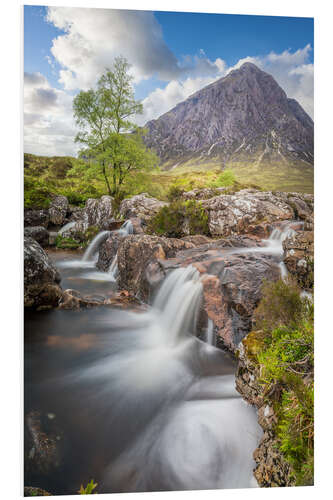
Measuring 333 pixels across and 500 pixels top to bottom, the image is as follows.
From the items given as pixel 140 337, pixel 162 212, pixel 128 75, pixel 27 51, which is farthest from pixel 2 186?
pixel 162 212

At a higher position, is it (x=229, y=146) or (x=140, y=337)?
(x=229, y=146)

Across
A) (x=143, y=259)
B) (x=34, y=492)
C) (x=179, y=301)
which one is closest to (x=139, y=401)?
(x=34, y=492)

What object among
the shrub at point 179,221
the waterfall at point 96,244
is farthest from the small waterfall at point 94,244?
the shrub at point 179,221

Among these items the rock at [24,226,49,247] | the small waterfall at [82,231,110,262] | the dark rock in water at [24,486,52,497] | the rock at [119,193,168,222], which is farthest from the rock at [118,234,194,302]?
the dark rock in water at [24,486,52,497]

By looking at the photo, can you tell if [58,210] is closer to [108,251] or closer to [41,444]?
[108,251]
